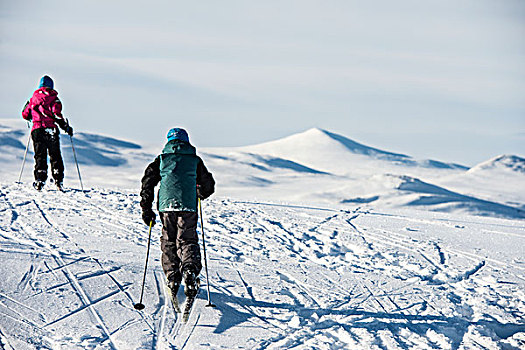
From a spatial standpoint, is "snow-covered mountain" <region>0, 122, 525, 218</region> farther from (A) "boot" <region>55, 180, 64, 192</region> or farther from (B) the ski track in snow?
(B) the ski track in snow

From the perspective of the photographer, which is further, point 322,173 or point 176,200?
point 322,173

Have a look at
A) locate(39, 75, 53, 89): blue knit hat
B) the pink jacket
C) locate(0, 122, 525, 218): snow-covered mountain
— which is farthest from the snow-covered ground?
locate(0, 122, 525, 218): snow-covered mountain

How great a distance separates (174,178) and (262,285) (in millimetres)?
1992

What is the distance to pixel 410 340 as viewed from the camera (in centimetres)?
574

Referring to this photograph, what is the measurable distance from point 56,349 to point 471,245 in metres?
→ 8.27

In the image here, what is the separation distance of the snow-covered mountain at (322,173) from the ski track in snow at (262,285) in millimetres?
20442

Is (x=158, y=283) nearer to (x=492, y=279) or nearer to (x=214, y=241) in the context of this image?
(x=214, y=241)

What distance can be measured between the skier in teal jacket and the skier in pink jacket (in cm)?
629

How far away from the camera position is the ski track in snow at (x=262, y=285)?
214 inches

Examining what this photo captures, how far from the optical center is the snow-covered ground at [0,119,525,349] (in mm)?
5480

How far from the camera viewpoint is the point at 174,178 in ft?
19.7

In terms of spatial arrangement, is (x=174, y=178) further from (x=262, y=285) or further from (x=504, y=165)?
(x=504, y=165)

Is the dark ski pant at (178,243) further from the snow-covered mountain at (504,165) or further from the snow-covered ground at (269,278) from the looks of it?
the snow-covered mountain at (504,165)

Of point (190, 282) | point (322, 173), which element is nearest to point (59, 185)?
point (190, 282)
